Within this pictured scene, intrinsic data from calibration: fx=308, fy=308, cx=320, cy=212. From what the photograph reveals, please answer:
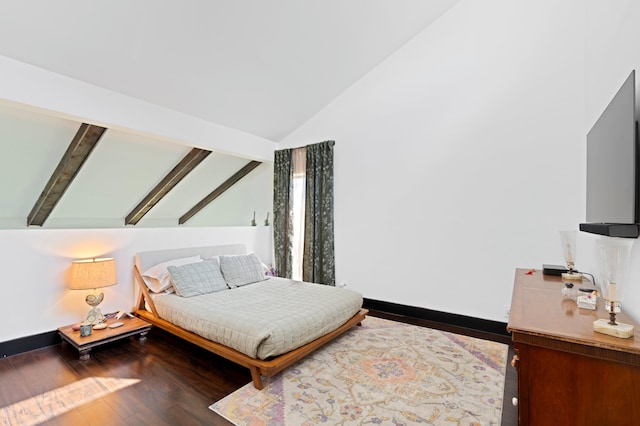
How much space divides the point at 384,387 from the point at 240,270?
2.29 meters

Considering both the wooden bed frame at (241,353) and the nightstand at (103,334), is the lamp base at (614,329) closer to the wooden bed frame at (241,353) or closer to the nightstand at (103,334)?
the wooden bed frame at (241,353)

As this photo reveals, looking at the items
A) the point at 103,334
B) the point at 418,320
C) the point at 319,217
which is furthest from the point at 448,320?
the point at 103,334

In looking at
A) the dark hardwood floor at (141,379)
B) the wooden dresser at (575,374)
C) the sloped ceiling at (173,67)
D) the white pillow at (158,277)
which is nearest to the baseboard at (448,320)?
the dark hardwood floor at (141,379)

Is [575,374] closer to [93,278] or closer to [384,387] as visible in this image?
[384,387]

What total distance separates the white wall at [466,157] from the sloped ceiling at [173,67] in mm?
578

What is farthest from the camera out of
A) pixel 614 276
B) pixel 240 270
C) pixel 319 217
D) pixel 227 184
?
pixel 227 184

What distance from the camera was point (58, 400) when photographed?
213cm

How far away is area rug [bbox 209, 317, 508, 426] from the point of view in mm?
1974

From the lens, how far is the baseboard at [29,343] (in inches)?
108

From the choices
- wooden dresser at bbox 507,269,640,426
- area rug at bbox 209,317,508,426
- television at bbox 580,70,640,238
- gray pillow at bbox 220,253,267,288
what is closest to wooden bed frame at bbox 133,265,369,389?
area rug at bbox 209,317,508,426

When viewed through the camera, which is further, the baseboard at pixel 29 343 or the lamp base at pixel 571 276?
the baseboard at pixel 29 343

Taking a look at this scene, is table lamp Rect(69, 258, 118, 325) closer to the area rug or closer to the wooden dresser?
the area rug

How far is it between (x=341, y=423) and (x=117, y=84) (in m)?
3.48

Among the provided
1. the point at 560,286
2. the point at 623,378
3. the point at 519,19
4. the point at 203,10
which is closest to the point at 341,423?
A: the point at 623,378
